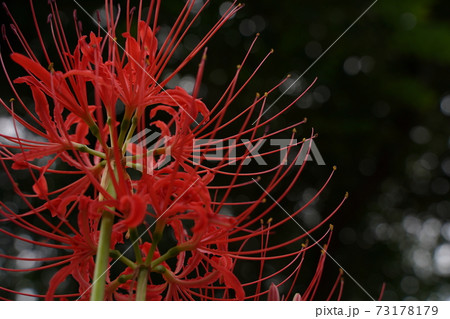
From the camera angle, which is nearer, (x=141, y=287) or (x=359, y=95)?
(x=141, y=287)

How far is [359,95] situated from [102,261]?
2.72m

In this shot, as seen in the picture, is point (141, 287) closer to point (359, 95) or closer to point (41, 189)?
point (41, 189)

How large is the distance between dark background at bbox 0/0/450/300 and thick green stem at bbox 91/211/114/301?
2.00m

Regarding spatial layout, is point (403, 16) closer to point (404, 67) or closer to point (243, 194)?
point (404, 67)

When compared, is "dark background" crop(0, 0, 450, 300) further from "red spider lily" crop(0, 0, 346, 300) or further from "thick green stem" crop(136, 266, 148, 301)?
"thick green stem" crop(136, 266, 148, 301)

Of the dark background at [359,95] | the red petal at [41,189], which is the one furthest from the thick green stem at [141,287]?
the dark background at [359,95]

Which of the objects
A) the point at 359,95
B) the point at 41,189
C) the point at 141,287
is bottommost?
the point at 141,287

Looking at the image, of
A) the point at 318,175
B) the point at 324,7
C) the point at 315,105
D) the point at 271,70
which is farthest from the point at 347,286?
the point at 324,7

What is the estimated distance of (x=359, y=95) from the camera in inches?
129

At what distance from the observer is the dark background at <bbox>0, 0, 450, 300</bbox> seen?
286cm

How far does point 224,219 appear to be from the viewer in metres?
0.86

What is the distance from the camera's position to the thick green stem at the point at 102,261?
80 cm

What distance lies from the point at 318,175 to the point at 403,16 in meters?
1.17

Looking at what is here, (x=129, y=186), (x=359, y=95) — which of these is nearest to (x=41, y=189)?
(x=129, y=186)
